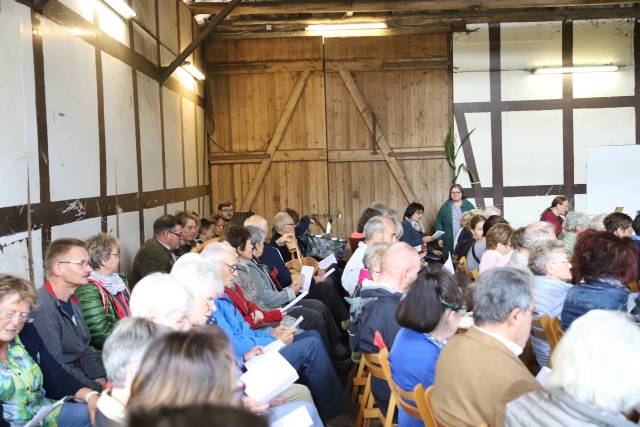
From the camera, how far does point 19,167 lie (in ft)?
13.8

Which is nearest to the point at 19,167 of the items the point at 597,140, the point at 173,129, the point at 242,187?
the point at 173,129

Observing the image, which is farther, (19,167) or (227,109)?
(227,109)

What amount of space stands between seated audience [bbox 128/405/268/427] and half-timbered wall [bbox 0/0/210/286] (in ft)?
10.8

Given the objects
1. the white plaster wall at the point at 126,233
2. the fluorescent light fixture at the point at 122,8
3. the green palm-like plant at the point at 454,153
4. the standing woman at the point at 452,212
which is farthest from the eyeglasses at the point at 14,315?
the green palm-like plant at the point at 454,153

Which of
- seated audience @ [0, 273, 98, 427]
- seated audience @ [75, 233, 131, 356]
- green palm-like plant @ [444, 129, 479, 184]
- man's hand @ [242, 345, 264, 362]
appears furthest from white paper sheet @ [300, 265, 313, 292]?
green palm-like plant @ [444, 129, 479, 184]

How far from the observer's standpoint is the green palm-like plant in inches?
440

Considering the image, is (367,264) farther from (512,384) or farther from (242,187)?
(242,187)

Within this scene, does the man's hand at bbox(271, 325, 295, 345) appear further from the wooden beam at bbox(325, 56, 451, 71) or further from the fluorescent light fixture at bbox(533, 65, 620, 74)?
the fluorescent light fixture at bbox(533, 65, 620, 74)

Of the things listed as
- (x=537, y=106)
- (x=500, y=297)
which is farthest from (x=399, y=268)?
(x=537, y=106)

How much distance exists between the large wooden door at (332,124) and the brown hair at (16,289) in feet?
27.7

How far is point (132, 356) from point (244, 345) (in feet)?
5.73

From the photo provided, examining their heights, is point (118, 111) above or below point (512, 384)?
above

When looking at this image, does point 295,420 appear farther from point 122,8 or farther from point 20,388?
point 122,8

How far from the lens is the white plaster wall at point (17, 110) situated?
3986 millimetres
